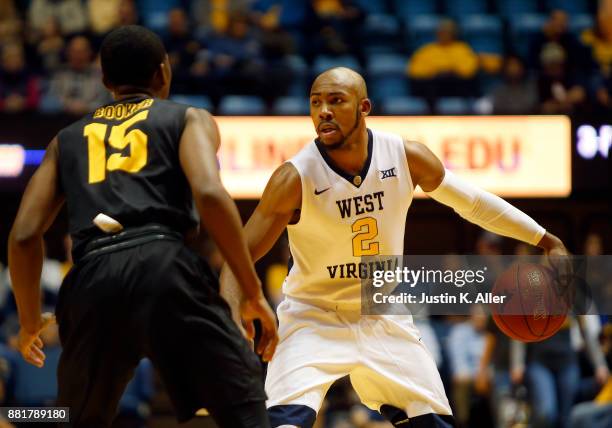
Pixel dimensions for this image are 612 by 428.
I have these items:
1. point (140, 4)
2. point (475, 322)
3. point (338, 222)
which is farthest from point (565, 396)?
point (140, 4)

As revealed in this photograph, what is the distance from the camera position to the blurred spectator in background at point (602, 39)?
12.8m

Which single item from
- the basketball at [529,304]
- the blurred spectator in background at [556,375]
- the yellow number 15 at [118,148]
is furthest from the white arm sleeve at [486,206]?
the blurred spectator in background at [556,375]

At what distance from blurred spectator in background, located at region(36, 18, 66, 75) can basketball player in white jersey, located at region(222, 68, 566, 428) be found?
7584 mm

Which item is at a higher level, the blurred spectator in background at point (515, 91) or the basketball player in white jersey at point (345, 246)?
the blurred spectator in background at point (515, 91)

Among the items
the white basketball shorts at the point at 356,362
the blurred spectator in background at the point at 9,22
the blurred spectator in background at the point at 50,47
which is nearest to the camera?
the white basketball shorts at the point at 356,362

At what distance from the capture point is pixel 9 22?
12.9 m

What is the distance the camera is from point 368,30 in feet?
43.8

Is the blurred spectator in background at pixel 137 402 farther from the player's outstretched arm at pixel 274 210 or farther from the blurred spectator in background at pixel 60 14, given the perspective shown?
the blurred spectator in background at pixel 60 14

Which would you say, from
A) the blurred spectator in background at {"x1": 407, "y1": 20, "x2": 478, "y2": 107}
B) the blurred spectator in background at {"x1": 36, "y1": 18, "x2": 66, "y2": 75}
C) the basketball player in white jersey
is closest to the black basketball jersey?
the basketball player in white jersey

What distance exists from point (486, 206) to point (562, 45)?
776cm

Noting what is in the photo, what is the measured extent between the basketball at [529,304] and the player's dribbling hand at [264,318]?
1.74 metres

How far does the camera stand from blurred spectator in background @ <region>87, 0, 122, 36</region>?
12.8m

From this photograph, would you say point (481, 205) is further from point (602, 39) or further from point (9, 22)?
point (9, 22)

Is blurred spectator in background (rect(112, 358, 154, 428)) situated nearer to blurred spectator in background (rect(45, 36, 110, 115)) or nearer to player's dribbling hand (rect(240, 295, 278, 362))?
blurred spectator in background (rect(45, 36, 110, 115))
